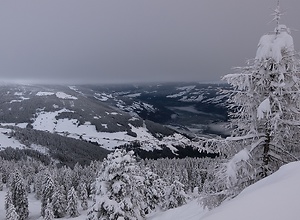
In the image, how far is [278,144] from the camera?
9703 mm

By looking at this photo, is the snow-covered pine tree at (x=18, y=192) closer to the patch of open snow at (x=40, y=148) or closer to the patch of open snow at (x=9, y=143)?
A: the patch of open snow at (x=40, y=148)

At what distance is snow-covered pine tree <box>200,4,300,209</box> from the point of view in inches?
351

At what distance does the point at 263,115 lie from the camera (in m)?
8.62

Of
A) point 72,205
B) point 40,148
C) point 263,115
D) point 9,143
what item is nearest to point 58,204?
point 72,205

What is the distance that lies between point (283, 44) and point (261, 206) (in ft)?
19.2

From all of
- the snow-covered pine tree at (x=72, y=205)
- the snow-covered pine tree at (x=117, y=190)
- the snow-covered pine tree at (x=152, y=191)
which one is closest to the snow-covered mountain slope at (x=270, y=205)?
the snow-covered pine tree at (x=117, y=190)

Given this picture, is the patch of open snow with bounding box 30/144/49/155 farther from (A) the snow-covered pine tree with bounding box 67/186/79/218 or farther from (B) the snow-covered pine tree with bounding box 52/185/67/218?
(A) the snow-covered pine tree with bounding box 67/186/79/218

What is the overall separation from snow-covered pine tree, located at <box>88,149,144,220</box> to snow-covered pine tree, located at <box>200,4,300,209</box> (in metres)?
11.1

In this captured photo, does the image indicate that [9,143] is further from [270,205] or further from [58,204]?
[270,205]

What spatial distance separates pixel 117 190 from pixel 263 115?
13635 mm

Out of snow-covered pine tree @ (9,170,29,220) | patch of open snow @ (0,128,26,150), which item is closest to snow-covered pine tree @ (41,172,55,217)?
snow-covered pine tree @ (9,170,29,220)

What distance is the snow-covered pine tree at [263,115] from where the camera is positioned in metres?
8.91

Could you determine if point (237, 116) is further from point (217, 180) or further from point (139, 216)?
point (139, 216)

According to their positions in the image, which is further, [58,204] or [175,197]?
[58,204]
